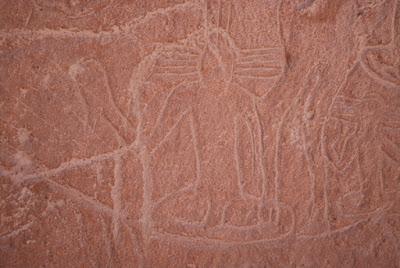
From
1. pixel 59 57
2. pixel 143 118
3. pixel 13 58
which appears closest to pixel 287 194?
pixel 143 118

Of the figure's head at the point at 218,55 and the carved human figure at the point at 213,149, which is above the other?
the figure's head at the point at 218,55

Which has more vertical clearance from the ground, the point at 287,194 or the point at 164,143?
the point at 164,143

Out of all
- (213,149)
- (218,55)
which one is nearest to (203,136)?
(213,149)

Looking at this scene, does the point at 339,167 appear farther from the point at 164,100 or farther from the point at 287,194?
the point at 164,100

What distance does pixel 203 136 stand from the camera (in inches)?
74.8

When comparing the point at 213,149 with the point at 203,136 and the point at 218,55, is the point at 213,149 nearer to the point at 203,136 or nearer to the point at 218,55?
the point at 203,136

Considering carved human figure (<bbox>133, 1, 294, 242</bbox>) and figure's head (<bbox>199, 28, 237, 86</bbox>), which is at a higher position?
figure's head (<bbox>199, 28, 237, 86</bbox>)

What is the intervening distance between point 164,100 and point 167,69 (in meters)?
0.13

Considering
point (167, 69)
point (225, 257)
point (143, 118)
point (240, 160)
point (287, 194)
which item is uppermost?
point (167, 69)

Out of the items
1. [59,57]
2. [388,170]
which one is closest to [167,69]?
[59,57]

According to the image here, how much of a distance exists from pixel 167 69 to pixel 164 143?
0.31 meters

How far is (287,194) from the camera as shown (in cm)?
190

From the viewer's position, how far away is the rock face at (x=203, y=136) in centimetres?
186

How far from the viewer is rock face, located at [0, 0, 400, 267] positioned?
6.10 feet
